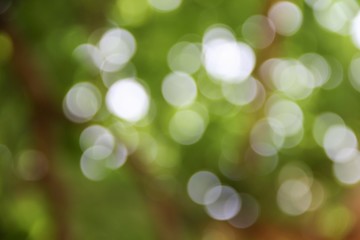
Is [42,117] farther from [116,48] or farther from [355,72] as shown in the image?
[355,72]

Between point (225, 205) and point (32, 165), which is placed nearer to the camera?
point (32, 165)

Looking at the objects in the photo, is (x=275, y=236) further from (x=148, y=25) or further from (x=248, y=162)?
(x=148, y=25)

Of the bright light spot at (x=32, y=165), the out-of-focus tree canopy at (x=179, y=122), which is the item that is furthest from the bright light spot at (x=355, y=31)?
the bright light spot at (x=32, y=165)

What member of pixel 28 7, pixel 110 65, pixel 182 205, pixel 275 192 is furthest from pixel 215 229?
pixel 28 7

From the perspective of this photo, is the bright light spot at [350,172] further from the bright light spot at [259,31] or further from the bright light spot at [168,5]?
the bright light spot at [168,5]

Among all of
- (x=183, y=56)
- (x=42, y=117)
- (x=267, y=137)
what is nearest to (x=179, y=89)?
(x=183, y=56)

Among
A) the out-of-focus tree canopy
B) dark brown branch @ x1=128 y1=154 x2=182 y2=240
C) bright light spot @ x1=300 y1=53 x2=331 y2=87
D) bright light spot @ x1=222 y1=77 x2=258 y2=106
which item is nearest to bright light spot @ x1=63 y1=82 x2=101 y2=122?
the out-of-focus tree canopy

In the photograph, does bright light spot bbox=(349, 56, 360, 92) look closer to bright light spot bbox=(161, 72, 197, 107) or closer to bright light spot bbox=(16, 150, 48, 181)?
bright light spot bbox=(161, 72, 197, 107)
